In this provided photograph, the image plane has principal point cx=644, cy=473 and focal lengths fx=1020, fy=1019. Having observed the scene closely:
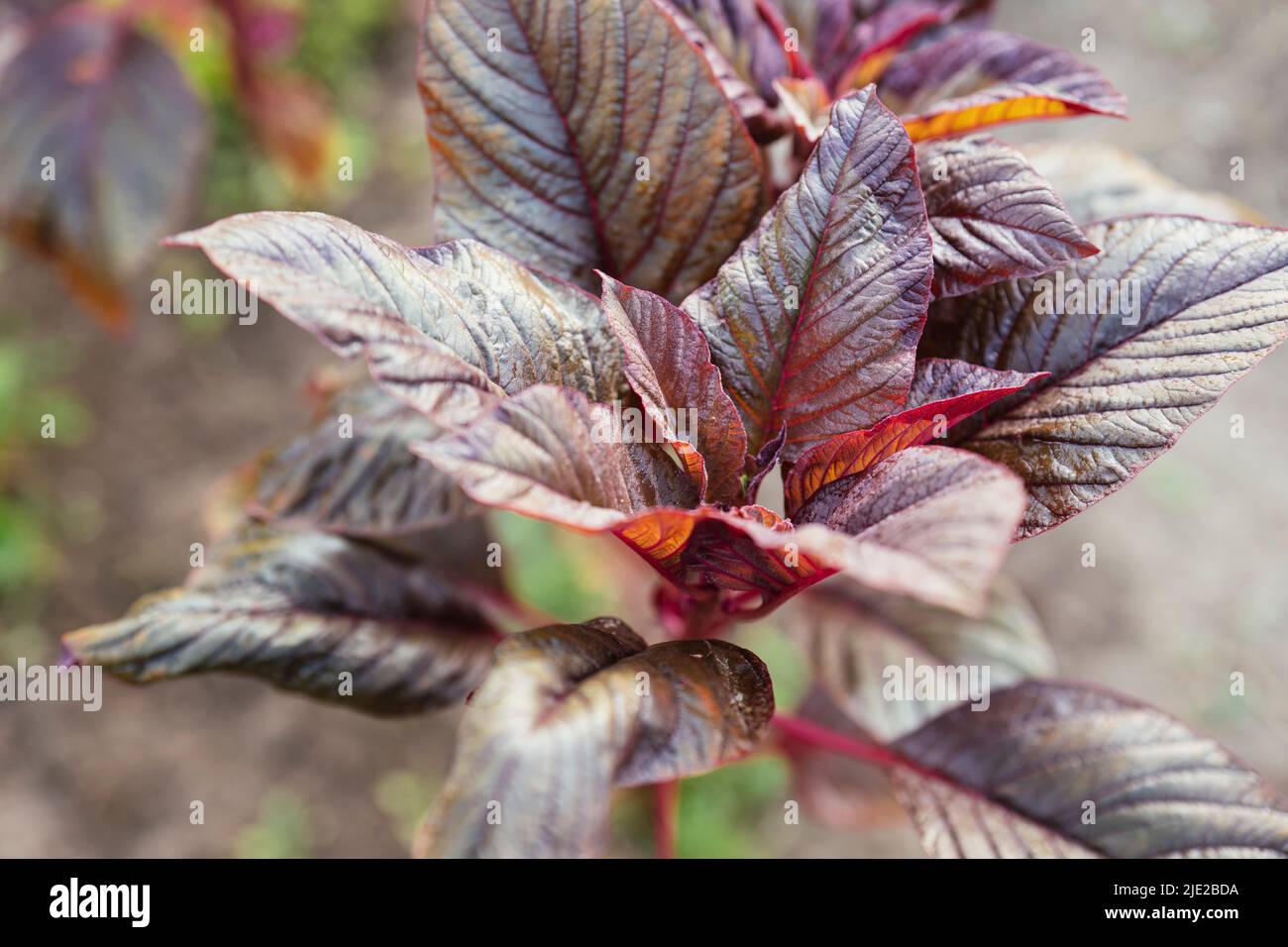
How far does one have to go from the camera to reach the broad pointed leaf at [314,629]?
0.85m

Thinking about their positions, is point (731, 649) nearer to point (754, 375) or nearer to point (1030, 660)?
point (754, 375)

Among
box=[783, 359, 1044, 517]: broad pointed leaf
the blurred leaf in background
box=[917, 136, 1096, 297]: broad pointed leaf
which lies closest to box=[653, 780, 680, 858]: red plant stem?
box=[783, 359, 1044, 517]: broad pointed leaf

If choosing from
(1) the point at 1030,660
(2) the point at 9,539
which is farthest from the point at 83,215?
(1) the point at 1030,660

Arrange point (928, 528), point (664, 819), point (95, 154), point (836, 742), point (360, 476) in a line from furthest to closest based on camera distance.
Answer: point (95, 154) → point (664, 819) → point (836, 742) → point (360, 476) → point (928, 528)

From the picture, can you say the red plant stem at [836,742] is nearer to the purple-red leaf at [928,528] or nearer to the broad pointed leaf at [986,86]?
the purple-red leaf at [928,528]

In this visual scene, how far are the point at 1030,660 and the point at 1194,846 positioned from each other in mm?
349

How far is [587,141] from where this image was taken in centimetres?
80

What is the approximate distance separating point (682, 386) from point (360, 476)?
41cm

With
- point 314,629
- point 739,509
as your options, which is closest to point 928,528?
point 739,509

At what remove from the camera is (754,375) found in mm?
752

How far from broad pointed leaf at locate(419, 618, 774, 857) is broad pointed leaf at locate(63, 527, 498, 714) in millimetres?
329

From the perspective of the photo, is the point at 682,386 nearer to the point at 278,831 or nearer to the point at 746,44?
the point at 746,44

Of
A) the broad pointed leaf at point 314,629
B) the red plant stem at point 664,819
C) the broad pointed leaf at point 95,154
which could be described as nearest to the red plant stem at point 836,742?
the red plant stem at point 664,819
